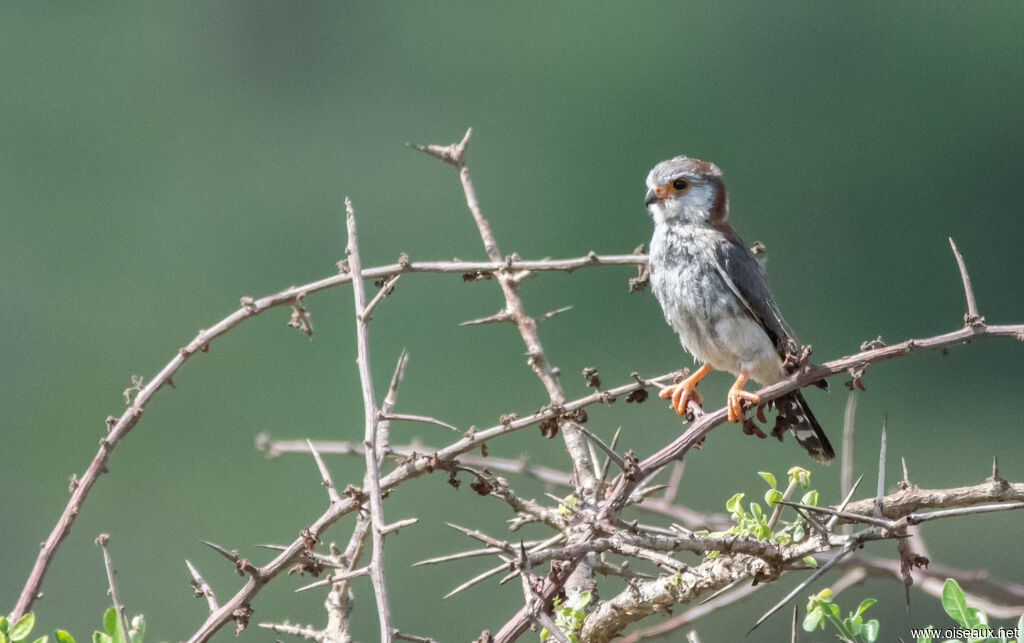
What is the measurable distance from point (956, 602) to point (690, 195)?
1.98 m

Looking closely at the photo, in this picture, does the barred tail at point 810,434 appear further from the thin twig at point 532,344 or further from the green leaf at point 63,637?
the green leaf at point 63,637

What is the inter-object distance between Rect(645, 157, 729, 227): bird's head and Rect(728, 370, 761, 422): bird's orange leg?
20.5 inches

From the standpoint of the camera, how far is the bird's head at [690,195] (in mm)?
3482

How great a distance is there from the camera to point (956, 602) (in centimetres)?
169

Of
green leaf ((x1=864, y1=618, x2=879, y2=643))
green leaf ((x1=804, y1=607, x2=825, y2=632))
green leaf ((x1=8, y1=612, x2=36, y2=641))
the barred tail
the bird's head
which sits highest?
the bird's head

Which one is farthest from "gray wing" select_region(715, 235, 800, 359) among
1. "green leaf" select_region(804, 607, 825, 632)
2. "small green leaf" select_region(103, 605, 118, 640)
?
"small green leaf" select_region(103, 605, 118, 640)

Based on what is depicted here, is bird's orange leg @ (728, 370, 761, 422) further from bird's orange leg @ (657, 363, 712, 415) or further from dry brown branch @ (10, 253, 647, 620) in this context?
dry brown branch @ (10, 253, 647, 620)

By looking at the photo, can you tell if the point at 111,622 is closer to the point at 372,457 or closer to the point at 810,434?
the point at 372,457

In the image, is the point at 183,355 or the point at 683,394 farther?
the point at 683,394

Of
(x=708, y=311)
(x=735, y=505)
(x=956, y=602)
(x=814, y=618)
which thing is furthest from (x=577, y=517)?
(x=708, y=311)

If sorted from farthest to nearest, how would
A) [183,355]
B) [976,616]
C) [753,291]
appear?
1. [753,291]
2. [183,355]
3. [976,616]

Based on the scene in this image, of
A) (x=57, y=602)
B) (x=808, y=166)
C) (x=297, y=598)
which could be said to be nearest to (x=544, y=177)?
(x=808, y=166)

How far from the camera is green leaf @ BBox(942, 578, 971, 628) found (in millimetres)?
1674

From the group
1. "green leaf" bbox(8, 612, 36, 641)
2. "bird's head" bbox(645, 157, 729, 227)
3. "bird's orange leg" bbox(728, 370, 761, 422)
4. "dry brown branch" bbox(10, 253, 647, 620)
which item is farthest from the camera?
"bird's head" bbox(645, 157, 729, 227)
